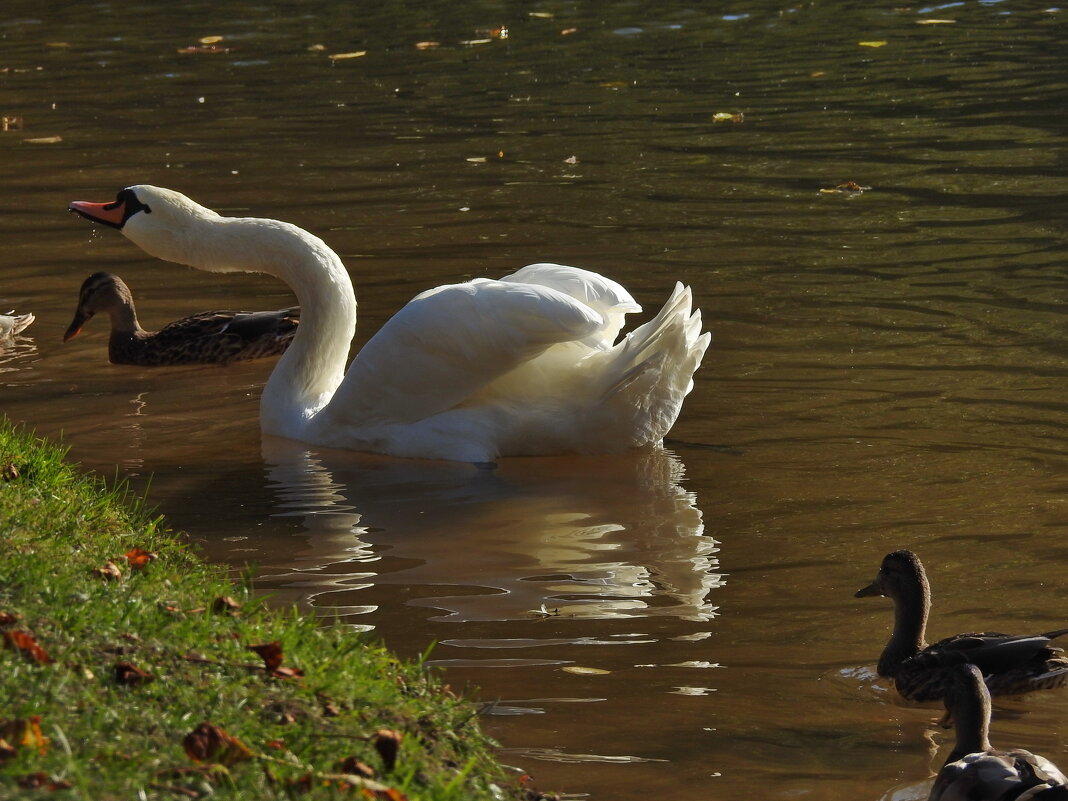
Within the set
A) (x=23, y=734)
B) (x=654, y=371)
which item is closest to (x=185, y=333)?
(x=654, y=371)

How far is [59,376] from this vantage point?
10.2 meters

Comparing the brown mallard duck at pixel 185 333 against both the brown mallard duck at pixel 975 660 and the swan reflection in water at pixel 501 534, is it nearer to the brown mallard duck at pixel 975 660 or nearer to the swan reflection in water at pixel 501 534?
the swan reflection in water at pixel 501 534

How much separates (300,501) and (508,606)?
1.85 metres

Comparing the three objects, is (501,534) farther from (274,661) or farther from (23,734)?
(23,734)

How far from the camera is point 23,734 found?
3758 millimetres

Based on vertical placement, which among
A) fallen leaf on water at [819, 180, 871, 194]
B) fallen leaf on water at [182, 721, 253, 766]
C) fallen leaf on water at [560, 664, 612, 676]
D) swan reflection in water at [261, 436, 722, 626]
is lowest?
swan reflection in water at [261, 436, 722, 626]

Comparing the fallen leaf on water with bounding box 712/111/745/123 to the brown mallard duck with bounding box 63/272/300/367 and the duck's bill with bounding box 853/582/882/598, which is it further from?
the duck's bill with bounding box 853/582/882/598

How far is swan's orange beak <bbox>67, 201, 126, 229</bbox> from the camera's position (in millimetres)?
8797

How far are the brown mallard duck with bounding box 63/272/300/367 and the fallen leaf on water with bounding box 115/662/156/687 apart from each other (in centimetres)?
596

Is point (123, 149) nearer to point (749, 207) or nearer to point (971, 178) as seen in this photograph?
point (749, 207)

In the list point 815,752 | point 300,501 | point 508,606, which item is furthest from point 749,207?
point 815,752

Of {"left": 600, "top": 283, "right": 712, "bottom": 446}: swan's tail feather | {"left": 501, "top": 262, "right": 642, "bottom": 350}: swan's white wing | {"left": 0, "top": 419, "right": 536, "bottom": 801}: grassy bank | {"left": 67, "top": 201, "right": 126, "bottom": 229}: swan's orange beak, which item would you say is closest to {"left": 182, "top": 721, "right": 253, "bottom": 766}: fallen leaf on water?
{"left": 0, "top": 419, "right": 536, "bottom": 801}: grassy bank

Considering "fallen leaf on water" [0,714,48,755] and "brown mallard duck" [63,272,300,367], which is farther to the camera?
"brown mallard duck" [63,272,300,367]

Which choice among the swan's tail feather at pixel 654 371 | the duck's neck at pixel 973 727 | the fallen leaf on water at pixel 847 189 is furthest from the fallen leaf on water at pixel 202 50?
the duck's neck at pixel 973 727
